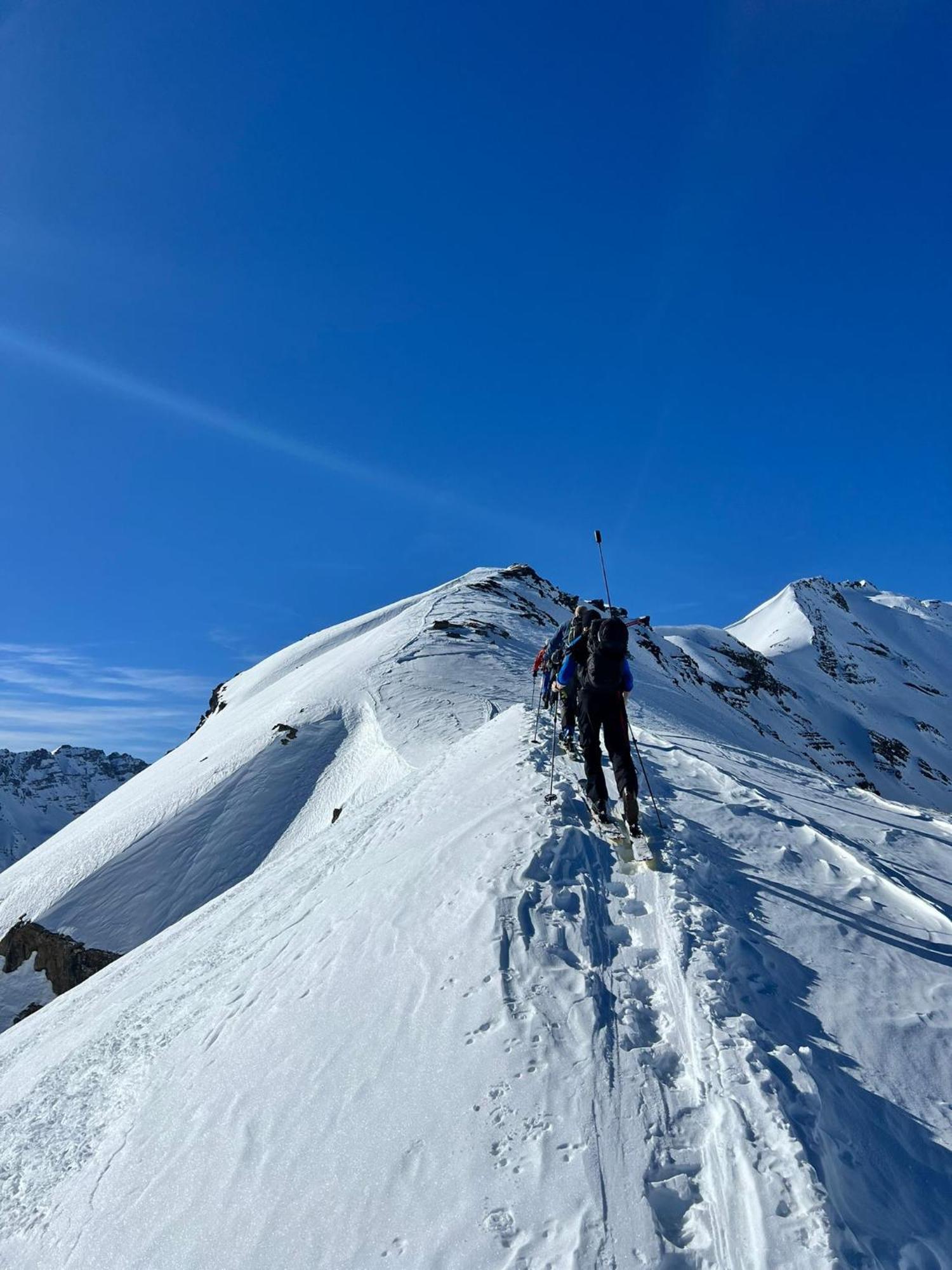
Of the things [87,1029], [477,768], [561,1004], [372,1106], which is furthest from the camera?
[477,768]

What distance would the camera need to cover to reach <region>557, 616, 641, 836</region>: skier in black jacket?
786cm

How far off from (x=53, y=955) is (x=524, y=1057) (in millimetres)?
16739

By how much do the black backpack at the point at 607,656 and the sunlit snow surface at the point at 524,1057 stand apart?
174 cm

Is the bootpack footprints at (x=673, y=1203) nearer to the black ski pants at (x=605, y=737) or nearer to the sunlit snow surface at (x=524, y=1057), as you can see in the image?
the sunlit snow surface at (x=524, y=1057)

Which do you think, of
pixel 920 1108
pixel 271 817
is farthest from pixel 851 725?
pixel 920 1108

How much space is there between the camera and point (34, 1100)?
6.36 m

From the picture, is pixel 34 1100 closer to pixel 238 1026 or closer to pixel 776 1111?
pixel 238 1026

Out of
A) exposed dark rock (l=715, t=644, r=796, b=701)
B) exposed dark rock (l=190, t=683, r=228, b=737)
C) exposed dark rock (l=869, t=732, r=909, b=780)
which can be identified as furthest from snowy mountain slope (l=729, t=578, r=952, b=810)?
exposed dark rock (l=190, t=683, r=228, b=737)

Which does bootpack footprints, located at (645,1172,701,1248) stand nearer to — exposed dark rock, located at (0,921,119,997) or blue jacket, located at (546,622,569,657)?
blue jacket, located at (546,622,569,657)

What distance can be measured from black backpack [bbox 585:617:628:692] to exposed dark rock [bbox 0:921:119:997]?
1446 cm

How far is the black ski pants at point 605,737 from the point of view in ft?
26.0

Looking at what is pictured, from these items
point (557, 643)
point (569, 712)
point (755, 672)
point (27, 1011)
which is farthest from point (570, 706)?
point (755, 672)

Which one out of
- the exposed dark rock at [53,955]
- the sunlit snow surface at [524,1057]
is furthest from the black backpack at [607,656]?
the exposed dark rock at [53,955]

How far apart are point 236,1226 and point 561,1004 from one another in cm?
237
